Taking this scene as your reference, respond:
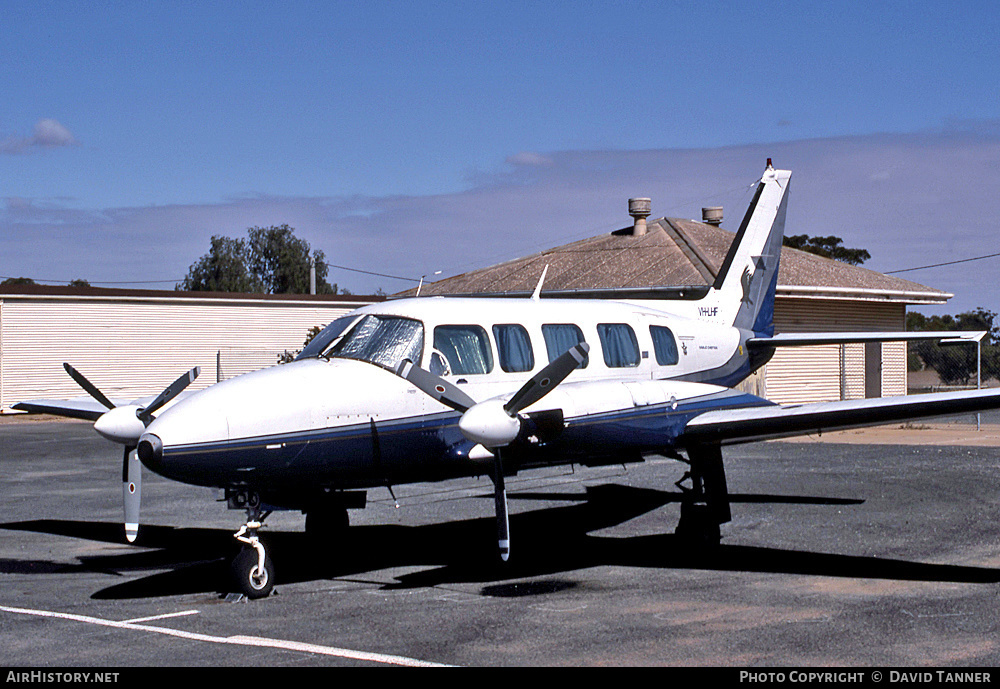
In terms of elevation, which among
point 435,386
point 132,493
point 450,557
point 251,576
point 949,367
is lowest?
point 450,557

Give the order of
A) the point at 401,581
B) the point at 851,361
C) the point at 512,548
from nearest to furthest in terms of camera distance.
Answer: the point at 401,581, the point at 512,548, the point at 851,361

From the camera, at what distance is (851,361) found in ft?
115

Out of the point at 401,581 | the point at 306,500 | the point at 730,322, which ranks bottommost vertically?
the point at 401,581

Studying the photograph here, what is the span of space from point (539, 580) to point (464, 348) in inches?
107

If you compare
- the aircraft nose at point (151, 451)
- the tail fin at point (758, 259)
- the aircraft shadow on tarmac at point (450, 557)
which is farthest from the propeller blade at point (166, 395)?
the tail fin at point (758, 259)

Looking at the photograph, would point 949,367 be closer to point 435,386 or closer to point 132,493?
point 435,386

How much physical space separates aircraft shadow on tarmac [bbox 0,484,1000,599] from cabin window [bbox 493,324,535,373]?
2.34 meters

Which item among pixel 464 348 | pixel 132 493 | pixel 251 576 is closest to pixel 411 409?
pixel 464 348

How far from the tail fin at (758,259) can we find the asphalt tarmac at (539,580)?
9.90 feet

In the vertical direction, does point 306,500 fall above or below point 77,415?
below

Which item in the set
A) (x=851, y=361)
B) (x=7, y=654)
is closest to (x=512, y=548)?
(x=7, y=654)

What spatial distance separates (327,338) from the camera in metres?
11.7
